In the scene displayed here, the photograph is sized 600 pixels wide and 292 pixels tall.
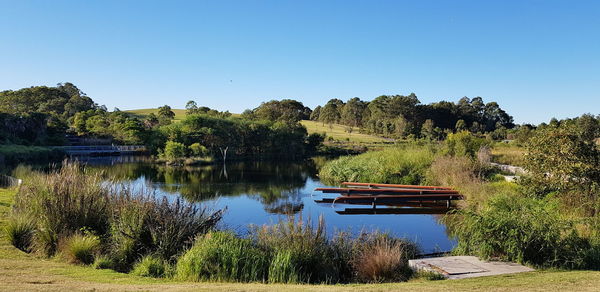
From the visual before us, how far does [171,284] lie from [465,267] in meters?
5.60

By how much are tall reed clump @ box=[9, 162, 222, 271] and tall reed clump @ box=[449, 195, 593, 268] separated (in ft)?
20.7

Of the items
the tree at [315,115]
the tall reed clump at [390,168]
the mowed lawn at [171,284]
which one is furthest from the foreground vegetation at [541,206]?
the tree at [315,115]

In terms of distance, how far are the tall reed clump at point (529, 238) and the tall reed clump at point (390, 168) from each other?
17822mm

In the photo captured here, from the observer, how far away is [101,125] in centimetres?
6569

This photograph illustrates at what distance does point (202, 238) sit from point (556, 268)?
728 cm

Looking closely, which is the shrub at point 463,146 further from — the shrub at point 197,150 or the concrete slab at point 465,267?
the shrub at point 197,150

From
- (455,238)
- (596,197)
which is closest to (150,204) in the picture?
(455,238)

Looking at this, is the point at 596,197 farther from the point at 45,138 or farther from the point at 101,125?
the point at 101,125

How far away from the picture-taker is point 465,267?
28.1 ft

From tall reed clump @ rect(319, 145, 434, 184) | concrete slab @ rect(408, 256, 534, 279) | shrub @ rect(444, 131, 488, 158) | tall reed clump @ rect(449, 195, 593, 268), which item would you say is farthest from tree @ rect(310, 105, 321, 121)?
concrete slab @ rect(408, 256, 534, 279)

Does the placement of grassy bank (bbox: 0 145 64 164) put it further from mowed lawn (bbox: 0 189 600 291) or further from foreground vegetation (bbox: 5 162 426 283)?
mowed lawn (bbox: 0 189 600 291)

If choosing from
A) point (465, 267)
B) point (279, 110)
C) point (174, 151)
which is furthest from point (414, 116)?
point (465, 267)

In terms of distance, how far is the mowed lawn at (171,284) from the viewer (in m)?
6.23

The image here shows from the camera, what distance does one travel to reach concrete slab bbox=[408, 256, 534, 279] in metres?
8.06
